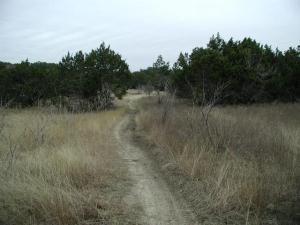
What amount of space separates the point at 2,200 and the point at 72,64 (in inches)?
1007

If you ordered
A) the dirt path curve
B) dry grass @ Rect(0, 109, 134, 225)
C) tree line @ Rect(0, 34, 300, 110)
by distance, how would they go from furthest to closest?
1. tree line @ Rect(0, 34, 300, 110)
2. the dirt path curve
3. dry grass @ Rect(0, 109, 134, 225)

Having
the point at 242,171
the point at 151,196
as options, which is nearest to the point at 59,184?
the point at 151,196

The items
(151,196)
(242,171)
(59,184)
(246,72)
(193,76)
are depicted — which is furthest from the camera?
(193,76)

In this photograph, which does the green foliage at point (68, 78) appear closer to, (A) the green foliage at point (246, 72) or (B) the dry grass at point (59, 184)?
(A) the green foliage at point (246, 72)

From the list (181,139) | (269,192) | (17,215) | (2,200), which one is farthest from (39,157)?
(269,192)

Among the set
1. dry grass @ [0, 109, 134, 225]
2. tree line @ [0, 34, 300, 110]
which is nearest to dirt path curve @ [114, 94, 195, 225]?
dry grass @ [0, 109, 134, 225]

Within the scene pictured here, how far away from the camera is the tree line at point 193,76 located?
25.6 metres

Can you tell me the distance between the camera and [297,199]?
18.2ft

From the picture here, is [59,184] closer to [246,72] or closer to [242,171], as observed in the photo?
[242,171]

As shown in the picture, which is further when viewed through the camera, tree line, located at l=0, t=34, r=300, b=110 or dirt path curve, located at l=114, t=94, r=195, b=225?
tree line, located at l=0, t=34, r=300, b=110

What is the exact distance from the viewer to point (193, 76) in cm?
2719

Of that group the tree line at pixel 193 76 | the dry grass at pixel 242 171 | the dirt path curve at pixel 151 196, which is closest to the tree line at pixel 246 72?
the tree line at pixel 193 76

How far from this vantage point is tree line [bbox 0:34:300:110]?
25641mm

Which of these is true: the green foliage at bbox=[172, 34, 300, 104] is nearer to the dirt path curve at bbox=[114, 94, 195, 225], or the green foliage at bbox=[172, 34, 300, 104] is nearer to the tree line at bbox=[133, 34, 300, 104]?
the tree line at bbox=[133, 34, 300, 104]
